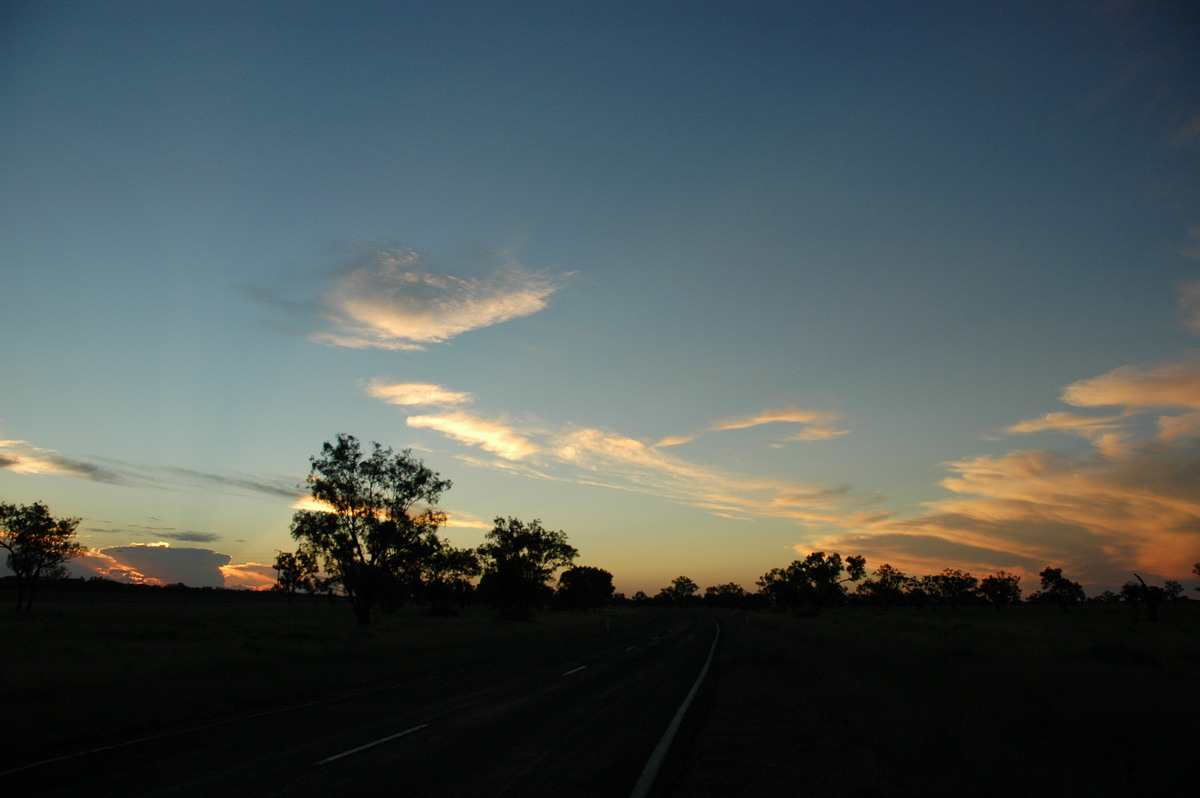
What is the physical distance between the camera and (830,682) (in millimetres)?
18141

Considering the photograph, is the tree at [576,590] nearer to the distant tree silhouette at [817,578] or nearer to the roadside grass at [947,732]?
the distant tree silhouette at [817,578]

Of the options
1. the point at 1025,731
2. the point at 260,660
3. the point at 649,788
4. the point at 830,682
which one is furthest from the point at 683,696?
the point at 260,660

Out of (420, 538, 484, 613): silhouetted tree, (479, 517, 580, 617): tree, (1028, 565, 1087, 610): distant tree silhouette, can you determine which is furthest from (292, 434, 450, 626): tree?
(1028, 565, 1087, 610): distant tree silhouette

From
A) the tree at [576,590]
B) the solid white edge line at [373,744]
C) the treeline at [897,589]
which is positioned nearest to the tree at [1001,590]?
the treeline at [897,589]

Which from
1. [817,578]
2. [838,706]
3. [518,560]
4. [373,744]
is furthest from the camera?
[817,578]

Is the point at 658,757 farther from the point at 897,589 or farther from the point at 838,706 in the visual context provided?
the point at 897,589

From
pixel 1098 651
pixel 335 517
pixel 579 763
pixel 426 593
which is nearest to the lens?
pixel 579 763

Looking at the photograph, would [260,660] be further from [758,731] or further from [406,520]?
[406,520]

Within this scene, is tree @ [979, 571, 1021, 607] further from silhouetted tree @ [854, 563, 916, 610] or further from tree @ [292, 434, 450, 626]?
tree @ [292, 434, 450, 626]

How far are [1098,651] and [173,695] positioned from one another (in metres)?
33.3

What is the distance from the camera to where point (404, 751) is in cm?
Answer: 1015

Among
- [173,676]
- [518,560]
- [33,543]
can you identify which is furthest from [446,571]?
[173,676]

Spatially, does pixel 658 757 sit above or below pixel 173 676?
above

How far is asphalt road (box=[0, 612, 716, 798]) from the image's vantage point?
8.23m
